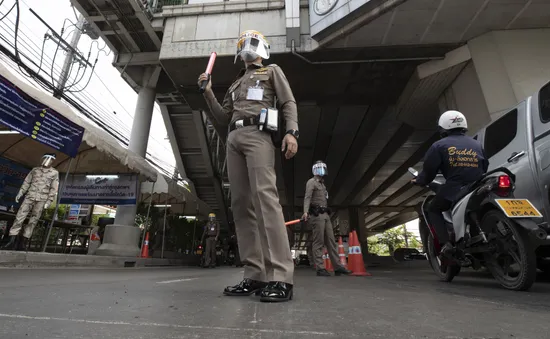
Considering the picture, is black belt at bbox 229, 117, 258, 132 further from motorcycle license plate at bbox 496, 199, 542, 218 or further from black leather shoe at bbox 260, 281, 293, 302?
motorcycle license plate at bbox 496, 199, 542, 218

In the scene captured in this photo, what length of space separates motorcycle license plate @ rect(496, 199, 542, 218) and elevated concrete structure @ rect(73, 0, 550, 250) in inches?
154

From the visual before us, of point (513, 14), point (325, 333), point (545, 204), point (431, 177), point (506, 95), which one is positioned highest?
point (513, 14)

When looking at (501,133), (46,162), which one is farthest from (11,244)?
(501,133)

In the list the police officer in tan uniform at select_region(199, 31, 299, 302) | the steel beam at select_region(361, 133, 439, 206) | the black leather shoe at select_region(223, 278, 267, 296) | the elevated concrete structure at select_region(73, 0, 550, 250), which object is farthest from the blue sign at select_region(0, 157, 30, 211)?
the steel beam at select_region(361, 133, 439, 206)

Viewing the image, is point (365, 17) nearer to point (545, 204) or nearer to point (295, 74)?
point (295, 74)

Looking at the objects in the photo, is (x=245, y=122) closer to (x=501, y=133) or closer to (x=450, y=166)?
(x=450, y=166)

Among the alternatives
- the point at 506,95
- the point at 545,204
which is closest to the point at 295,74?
the point at 506,95

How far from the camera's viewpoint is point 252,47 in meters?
2.32

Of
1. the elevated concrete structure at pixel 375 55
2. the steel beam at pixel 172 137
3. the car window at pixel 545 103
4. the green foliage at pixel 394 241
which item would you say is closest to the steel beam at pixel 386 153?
the elevated concrete structure at pixel 375 55

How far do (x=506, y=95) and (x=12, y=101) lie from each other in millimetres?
8250

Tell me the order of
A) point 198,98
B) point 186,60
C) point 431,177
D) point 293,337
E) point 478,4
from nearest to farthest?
point 293,337 < point 431,177 < point 478,4 < point 186,60 < point 198,98

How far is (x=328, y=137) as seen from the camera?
12.1 metres

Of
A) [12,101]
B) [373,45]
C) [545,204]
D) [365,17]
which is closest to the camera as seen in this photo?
[545,204]

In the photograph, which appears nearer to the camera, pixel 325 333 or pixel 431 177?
pixel 325 333
